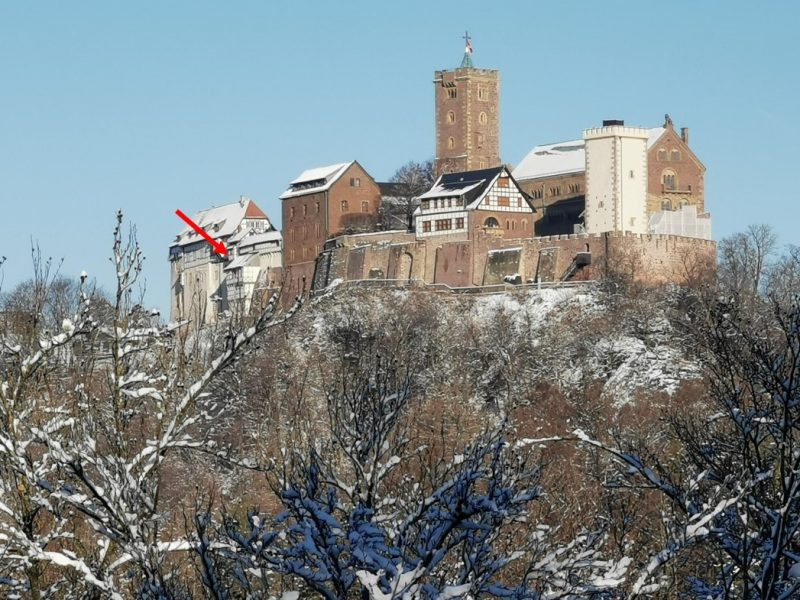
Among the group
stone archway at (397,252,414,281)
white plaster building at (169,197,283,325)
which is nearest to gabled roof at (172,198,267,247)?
white plaster building at (169,197,283,325)

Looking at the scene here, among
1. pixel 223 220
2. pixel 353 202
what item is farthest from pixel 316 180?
pixel 223 220

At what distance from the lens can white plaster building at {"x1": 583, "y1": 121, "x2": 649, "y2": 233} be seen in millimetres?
76625

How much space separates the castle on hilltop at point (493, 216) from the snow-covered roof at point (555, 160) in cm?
12

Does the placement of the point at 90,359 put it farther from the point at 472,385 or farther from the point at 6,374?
the point at 472,385

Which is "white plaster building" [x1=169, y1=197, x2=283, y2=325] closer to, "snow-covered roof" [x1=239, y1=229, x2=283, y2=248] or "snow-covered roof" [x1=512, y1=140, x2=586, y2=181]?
"snow-covered roof" [x1=239, y1=229, x2=283, y2=248]

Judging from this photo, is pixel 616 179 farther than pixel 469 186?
No

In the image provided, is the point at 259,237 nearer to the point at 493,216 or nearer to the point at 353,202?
the point at 353,202

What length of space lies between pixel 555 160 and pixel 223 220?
24.0m

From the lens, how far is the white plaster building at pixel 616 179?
251 ft

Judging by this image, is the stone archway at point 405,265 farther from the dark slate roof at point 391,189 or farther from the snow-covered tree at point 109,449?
the snow-covered tree at point 109,449

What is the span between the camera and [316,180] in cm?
→ 8819

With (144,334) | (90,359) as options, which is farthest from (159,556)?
(90,359)

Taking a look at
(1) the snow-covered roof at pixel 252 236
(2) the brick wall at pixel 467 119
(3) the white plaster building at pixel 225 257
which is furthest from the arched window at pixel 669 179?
(1) the snow-covered roof at pixel 252 236

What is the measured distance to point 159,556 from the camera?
10.2 meters
